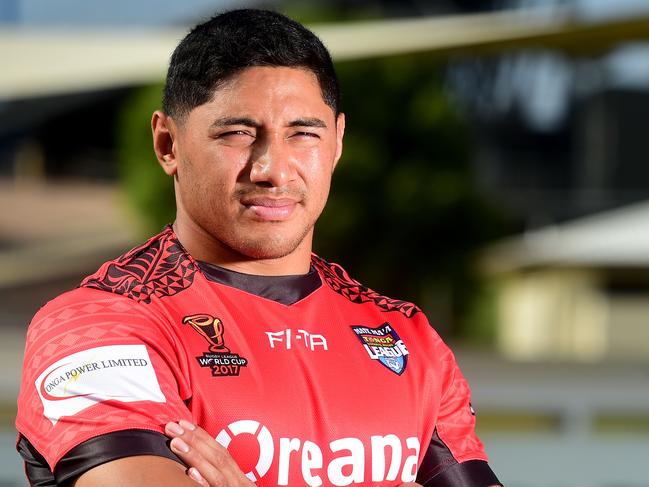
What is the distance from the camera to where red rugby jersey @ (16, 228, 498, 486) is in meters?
1.38

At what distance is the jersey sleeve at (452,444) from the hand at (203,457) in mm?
383

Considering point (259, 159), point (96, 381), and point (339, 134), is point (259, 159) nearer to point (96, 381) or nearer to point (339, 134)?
point (339, 134)

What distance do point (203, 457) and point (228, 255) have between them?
0.32 m

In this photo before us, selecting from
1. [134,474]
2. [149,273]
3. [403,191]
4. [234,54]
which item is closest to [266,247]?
[149,273]

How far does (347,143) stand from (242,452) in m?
14.8

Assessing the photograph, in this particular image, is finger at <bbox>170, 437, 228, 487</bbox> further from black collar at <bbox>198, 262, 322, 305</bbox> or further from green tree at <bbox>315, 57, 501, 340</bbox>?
green tree at <bbox>315, 57, 501, 340</bbox>

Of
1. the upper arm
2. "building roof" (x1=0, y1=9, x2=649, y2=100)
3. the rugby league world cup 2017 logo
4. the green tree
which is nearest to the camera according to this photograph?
the upper arm

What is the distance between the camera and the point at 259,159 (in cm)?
147

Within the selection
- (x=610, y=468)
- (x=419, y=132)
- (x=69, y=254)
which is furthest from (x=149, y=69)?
(x=69, y=254)


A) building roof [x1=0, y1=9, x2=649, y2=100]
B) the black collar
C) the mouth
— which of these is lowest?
the black collar

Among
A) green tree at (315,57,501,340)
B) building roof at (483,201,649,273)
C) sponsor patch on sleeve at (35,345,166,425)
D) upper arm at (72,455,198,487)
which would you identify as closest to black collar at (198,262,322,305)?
sponsor patch on sleeve at (35,345,166,425)

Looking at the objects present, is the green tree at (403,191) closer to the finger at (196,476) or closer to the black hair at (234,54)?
the black hair at (234,54)

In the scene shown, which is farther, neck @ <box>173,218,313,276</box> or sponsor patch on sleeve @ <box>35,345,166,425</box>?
neck @ <box>173,218,313,276</box>

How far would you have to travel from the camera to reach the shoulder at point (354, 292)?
173 centimetres
